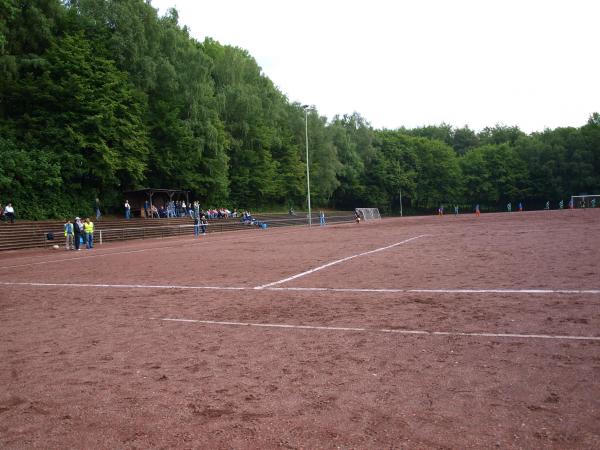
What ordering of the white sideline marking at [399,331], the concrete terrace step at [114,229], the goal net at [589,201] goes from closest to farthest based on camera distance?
the white sideline marking at [399,331] → the concrete terrace step at [114,229] → the goal net at [589,201]

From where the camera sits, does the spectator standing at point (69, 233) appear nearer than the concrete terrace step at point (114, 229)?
Yes

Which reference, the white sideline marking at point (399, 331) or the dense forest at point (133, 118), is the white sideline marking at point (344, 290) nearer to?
the white sideline marking at point (399, 331)

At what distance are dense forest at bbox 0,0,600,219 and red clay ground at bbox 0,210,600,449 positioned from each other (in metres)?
29.3

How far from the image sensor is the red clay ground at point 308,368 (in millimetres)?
3670

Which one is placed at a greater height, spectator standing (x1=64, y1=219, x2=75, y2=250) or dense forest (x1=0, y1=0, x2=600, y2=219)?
dense forest (x1=0, y1=0, x2=600, y2=219)

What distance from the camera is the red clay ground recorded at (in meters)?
3.67

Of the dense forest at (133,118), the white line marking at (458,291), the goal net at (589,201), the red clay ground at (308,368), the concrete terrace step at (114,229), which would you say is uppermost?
the dense forest at (133,118)

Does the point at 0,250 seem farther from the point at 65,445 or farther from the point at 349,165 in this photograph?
the point at 349,165

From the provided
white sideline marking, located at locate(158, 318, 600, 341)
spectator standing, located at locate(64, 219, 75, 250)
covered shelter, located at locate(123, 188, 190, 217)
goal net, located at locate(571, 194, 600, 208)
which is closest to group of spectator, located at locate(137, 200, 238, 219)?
covered shelter, located at locate(123, 188, 190, 217)

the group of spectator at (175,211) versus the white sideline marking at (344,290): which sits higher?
the group of spectator at (175,211)

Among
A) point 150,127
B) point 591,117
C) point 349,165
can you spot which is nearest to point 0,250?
point 150,127

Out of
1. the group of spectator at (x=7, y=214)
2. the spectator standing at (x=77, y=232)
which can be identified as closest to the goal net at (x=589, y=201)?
the spectator standing at (x=77, y=232)

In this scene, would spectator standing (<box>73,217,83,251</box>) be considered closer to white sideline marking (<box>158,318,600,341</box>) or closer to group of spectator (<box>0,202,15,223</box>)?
group of spectator (<box>0,202,15,223</box>)

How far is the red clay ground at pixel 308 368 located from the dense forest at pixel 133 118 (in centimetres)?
2928
